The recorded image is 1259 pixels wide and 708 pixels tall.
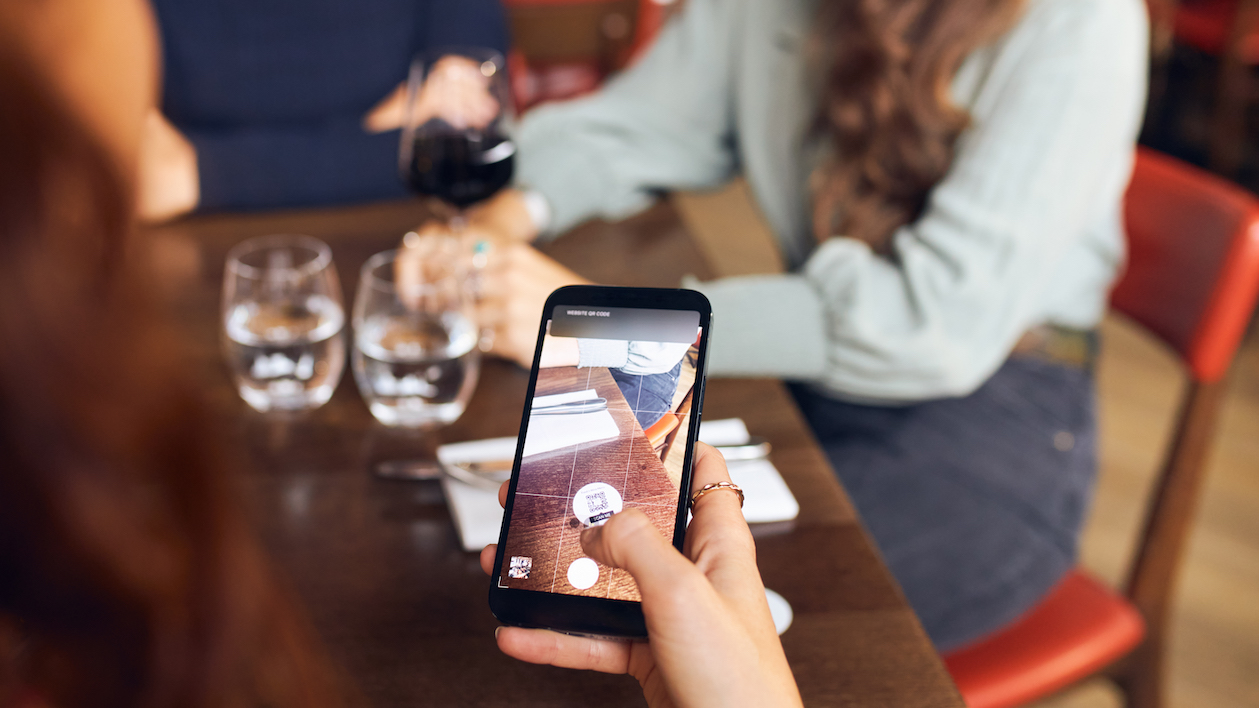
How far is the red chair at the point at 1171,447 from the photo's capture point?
0.89 m

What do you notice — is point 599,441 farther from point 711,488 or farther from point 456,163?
point 456,163

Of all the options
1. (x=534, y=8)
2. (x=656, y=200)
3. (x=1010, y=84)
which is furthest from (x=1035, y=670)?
(x=534, y=8)

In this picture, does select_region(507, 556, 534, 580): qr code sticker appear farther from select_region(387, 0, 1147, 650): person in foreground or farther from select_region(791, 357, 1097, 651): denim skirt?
select_region(791, 357, 1097, 651): denim skirt

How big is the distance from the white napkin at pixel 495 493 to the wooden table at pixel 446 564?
0.01 metres

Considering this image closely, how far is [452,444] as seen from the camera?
715 millimetres

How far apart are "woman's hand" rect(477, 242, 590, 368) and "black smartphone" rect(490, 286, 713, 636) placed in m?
0.29

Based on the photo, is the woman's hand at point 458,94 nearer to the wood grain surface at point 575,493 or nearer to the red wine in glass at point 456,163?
the red wine in glass at point 456,163

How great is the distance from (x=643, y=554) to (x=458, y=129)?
61 cm

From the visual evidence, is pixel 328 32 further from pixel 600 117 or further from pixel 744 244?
pixel 744 244

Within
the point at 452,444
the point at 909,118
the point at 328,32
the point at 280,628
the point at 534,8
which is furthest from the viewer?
the point at 534,8

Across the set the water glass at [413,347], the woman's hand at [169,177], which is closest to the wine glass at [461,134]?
the water glass at [413,347]

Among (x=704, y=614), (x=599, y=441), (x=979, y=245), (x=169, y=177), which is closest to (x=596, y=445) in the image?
(x=599, y=441)

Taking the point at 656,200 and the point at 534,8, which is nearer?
the point at 656,200

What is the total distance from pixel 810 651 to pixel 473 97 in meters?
0.64
